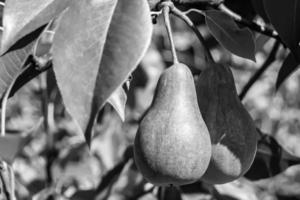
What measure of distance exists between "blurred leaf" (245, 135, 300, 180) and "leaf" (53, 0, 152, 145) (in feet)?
2.43

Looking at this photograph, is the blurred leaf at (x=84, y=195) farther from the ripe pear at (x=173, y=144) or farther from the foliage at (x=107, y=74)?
the ripe pear at (x=173, y=144)

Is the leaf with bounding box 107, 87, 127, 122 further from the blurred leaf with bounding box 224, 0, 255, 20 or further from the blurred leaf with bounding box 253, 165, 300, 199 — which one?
the blurred leaf with bounding box 253, 165, 300, 199

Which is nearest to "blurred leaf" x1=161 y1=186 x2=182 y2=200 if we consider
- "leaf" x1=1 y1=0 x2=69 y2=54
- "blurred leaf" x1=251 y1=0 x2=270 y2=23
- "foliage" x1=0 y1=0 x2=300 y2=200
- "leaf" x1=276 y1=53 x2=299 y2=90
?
"foliage" x1=0 y1=0 x2=300 y2=200

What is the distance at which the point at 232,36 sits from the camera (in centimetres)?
122

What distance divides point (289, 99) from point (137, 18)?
10.2ft

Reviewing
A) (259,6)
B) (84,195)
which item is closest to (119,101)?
(259,6)

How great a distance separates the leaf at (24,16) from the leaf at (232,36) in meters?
0.32

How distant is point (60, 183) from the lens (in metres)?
2.32

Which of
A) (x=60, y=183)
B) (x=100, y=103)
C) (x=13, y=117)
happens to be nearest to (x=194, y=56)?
(x=60, y=183)

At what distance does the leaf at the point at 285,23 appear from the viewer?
3.89 feet

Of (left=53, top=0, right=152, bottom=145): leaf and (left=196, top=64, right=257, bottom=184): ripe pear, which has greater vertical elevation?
(left=53, top=0, right=152, bottom=145): leaf

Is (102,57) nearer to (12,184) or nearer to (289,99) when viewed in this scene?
(12,184)

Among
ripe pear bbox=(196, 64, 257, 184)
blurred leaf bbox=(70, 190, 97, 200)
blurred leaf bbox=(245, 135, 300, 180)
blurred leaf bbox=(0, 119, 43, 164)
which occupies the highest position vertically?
blurred leaf bbox=(0, 119, 43, 164)

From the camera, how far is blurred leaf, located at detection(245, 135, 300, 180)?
5.23ft
